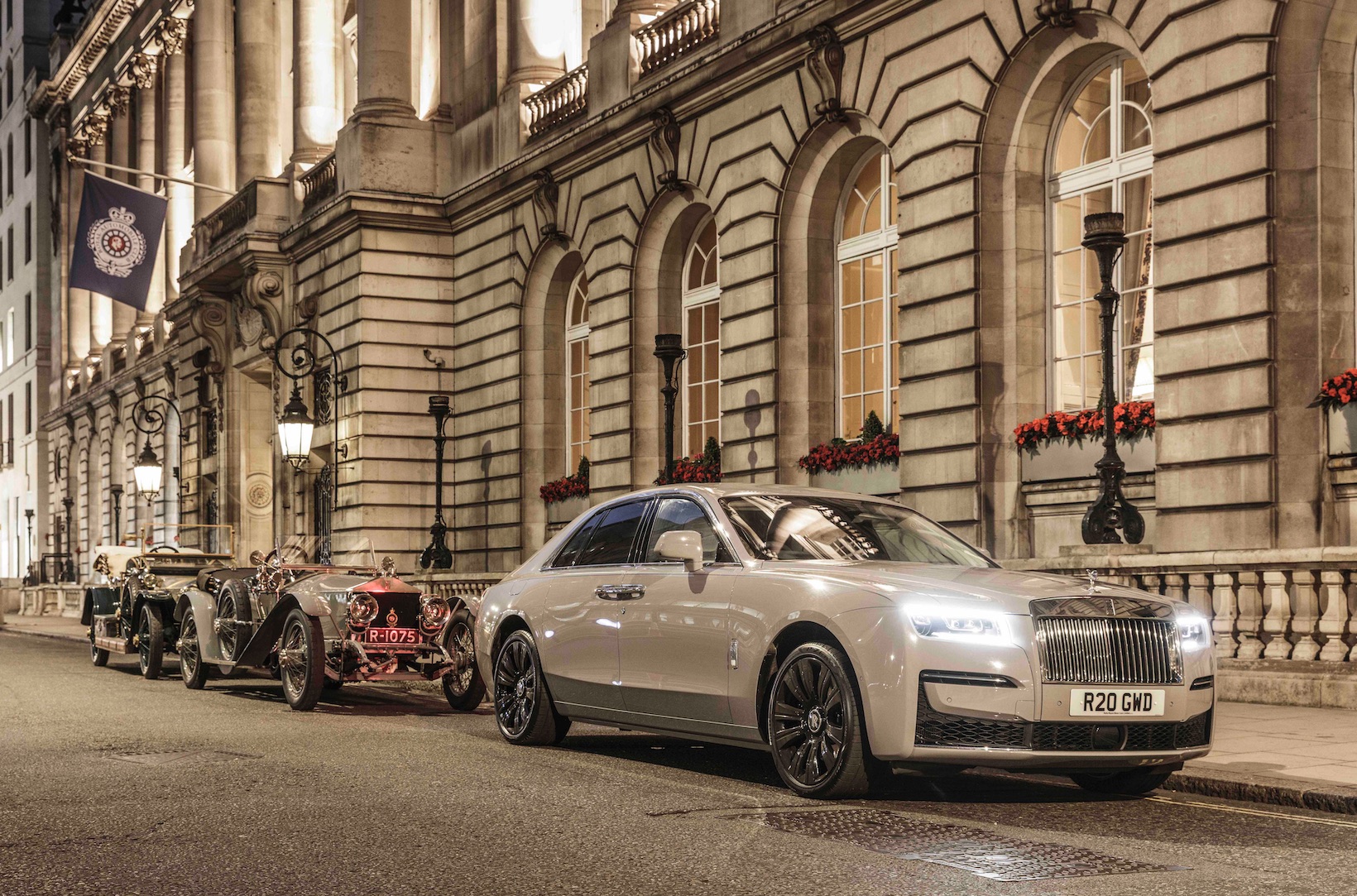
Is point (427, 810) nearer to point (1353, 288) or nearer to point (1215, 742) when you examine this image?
point (1215, 742)

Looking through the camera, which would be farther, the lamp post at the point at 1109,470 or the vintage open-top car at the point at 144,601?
the vintage open-top car at the point at 144,601

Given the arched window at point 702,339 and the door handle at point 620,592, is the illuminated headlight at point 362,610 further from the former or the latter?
the arched window at point 702,339

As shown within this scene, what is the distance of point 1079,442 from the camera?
17.5m

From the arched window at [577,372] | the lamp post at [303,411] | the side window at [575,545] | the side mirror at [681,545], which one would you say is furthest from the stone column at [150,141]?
the side mirror at [681,545]

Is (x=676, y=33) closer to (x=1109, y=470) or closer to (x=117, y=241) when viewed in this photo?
(x=1109, y=470)

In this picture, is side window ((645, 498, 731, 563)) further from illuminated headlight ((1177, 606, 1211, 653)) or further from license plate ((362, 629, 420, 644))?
license plate ((362, 629, 420, 644))

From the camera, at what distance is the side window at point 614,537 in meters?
10.1

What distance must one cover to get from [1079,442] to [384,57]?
1973 centimetres

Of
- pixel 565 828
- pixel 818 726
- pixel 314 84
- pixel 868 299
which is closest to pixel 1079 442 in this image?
pixel 868 299

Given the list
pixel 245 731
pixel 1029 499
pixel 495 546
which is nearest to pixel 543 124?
pixel 495 546

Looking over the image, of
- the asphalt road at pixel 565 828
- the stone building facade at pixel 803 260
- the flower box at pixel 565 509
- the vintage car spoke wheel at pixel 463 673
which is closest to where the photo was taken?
the asphalt road at pixel 565 828

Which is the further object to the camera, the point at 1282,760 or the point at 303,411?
the point at 303,411

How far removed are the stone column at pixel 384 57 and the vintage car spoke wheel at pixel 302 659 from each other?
65.1 ft

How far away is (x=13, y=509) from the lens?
8062 centimetres
